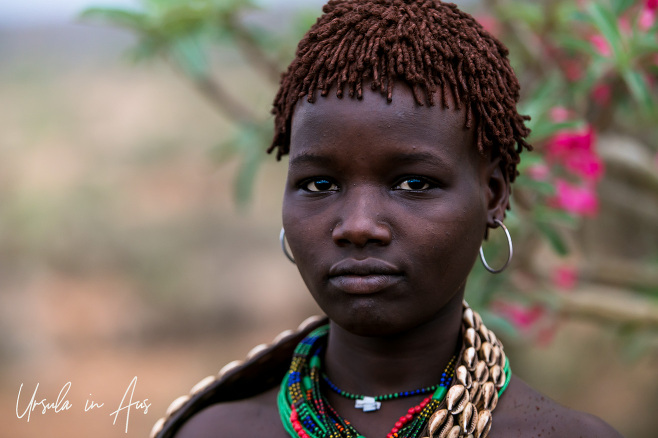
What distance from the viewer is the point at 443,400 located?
1675mm

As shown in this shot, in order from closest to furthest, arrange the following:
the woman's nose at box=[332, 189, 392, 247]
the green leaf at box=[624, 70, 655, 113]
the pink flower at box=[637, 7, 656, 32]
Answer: the woman's nose at box=[332, 189, 392, 247]
the green leaf at box=[624, 70, 655, 113]
the pink flower at box=[637, 7, 656, 32]

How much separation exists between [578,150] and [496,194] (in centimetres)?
108

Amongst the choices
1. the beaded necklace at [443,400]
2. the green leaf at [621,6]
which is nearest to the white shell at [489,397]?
the beaded necklace at [443,400]

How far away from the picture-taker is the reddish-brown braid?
1.61 m

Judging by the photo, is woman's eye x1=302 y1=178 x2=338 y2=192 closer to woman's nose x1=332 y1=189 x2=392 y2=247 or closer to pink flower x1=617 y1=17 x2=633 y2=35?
woman's nose x1=332 y1=189 x2=392 y2=247

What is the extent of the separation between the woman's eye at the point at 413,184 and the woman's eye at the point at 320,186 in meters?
0.15

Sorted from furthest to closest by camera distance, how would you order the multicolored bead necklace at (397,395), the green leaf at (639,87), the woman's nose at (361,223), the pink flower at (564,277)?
1. the pink flower at (564,277)
2. the green leaf at (639,87)
3. the multicolored bead necklace at (397,395)
4. the woman's nose at (361,223)

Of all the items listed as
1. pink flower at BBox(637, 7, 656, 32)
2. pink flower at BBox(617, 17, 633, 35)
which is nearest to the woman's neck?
pink flower at BBox(637, 7, 656, 32)

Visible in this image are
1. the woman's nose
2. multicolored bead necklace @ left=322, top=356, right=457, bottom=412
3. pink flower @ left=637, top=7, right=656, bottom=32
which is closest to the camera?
the woman's nose

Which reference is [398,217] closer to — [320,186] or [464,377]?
[320,186]

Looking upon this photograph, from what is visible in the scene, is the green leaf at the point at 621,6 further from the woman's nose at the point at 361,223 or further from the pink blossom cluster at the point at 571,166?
the woman's nose at the point at 361,223

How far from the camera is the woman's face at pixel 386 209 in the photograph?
1.58m

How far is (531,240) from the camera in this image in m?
3.08

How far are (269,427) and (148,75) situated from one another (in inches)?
356
